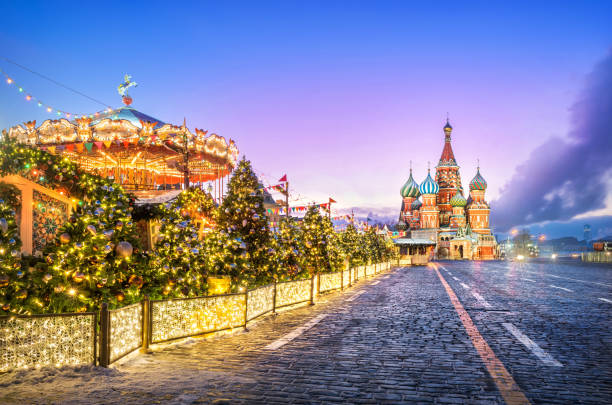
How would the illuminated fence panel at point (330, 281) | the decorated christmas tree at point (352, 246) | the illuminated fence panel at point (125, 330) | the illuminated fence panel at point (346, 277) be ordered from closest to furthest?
the illuminated fence panel at point (125, 330) < the illuminated fence panel at point (330, 281) < the illuminated fence panel at point (346, 277) < the decorated christmas tree at point (352, 246)

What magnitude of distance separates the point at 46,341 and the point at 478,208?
4865 inches

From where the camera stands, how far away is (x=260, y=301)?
39.7 ft

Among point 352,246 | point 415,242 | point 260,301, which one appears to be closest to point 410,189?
point 415,242

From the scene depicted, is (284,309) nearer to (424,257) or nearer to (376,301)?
(376,301)

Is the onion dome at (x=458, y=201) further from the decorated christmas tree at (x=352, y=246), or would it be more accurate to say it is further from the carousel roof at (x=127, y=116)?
the carousel roof at (x=127, y=116)

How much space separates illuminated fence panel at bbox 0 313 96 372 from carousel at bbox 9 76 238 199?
15055 mm

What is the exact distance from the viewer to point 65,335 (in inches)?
272

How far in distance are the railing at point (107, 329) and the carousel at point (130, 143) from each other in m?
12.9

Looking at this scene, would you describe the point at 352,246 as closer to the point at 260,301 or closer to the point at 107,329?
the point at 260,301

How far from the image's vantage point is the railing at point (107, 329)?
6.67m

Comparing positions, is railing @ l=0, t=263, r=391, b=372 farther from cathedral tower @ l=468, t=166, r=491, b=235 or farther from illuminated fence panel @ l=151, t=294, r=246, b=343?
cathedral tower @ l=468, t=166, r=491, b=235

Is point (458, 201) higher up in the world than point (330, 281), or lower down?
higher up

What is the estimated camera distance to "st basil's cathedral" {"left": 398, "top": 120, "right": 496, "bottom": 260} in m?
111

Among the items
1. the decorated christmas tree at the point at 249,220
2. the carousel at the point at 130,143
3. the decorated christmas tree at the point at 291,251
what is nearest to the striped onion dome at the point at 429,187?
the carousel at the point at 130,143
